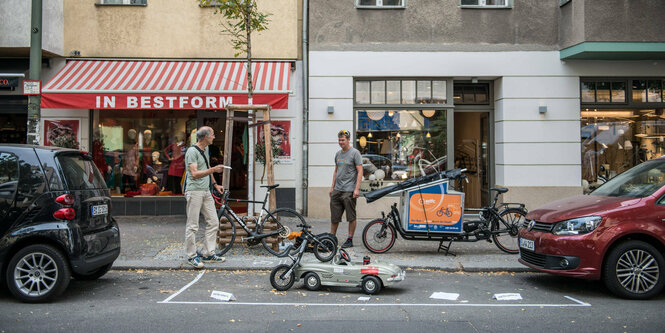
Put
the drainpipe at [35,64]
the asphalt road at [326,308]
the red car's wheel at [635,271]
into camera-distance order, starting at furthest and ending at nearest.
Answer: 1. the drainpipe at [35,64]
2. the red car's wheel at [635,271]
3. the asphalt road at [326,308]

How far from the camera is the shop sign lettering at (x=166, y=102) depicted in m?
10.8

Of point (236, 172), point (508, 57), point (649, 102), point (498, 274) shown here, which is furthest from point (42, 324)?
point (649, 102)

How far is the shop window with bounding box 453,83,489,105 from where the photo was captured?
13188 mm

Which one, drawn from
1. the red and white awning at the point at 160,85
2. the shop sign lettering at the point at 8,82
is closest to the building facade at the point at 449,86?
the red and white awning at the point at 160,85

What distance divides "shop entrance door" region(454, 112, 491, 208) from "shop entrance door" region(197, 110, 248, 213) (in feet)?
17.9

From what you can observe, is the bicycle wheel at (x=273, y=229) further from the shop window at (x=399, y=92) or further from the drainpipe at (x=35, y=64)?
the shop window at (x=399, y=92)

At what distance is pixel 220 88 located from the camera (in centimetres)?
1120

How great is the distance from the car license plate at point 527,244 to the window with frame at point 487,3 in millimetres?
7547

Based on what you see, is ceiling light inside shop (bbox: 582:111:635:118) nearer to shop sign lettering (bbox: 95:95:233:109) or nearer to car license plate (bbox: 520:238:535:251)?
car license plate (bbox: 520:238:535:251)

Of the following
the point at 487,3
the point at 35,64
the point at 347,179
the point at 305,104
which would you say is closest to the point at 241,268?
the point at 347,179

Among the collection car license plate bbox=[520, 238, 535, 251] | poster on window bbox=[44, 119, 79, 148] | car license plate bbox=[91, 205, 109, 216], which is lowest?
car license plate bbox=[520, 238, 535, 251]

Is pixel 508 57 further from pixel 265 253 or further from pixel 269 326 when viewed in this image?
pixel 269 326

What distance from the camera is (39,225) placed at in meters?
5.65

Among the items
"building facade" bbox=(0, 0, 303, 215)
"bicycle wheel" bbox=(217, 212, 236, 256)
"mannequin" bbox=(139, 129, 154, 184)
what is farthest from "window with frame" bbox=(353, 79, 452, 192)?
"mannequin" bbox=(139, 129, 154, 184)
